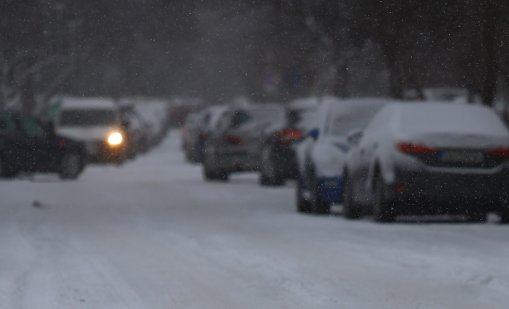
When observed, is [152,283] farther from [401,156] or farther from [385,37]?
[385,37]

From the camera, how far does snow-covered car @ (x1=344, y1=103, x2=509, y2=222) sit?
17047mm

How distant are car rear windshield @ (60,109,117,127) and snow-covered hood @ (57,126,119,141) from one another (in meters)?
0.32

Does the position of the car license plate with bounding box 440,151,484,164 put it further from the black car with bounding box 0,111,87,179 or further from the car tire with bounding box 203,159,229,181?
the black car with bounding box 0,111,87,179

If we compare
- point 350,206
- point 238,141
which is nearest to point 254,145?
point 238,141

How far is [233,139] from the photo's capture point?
103 feet

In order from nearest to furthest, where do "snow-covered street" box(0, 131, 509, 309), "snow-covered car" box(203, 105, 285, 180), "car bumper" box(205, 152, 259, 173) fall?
"snow-covered street" box(0, 131, 509, 309), "snow-covered car" box(203, 105, 285, 180), "car bumper" box(205, 152, 259, 173)

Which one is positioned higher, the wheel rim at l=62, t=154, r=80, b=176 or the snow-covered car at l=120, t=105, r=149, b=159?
the wheel rim at l=62, t=154, r=80, b=176

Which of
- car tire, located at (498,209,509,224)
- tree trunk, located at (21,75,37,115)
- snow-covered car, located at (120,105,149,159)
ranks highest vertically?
car tire, located at (498,209,509,224)

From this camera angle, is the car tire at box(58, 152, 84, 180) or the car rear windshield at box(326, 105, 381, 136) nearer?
the car rear windshield at box(326, 105, 381, 136)

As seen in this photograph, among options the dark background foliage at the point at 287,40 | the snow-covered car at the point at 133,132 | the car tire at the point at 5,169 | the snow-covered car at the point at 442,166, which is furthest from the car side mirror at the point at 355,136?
the snow-covered car at the point at 133,132

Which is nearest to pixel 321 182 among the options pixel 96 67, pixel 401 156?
pixel 401 156

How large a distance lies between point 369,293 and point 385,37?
16.3 metres

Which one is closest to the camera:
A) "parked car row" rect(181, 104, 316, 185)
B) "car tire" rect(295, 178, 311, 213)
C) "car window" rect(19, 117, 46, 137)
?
"car tire" rect(295, 178, 311, 213)

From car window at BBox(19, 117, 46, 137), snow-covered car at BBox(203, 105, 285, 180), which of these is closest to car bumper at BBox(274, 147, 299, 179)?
snow-covered car at BBox(203, 105, 285, 180)
